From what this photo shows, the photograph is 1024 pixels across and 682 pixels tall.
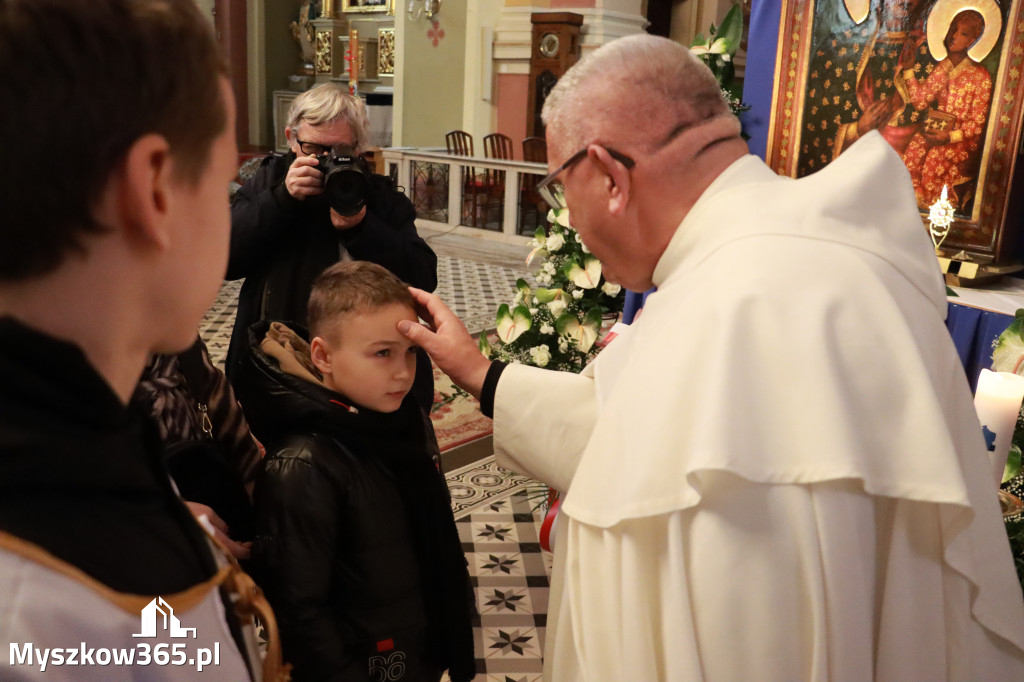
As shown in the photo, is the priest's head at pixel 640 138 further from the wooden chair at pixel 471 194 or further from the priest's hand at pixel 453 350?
the wooden chair at pixel 471 194

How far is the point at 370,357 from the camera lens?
5.73 feet

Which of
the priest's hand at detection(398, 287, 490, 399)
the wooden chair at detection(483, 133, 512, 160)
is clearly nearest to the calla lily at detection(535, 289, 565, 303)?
the priest's hand at detection(398, 287, 490, 399)

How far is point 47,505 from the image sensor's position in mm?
584

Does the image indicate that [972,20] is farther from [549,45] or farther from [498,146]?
[498,146]

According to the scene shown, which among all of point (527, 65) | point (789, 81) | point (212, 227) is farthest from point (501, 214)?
point (212, 227)

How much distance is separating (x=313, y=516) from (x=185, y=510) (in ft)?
3.14

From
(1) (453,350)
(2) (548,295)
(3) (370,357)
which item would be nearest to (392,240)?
(1) (453,350)

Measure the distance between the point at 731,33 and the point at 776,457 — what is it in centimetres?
305

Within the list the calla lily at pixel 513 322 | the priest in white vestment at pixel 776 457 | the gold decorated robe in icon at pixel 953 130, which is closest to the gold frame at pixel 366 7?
the gold decorated robe in icon at pixel 953 130

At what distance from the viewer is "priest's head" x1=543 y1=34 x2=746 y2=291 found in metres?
1.53

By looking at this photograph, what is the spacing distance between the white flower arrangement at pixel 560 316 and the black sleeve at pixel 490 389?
1.24 m

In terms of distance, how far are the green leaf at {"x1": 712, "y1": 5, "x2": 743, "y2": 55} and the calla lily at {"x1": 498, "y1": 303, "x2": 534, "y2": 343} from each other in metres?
1.54

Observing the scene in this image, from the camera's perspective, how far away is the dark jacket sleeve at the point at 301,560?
5.27ft

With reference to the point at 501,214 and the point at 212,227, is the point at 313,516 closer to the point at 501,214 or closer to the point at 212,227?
the point at 212,227
